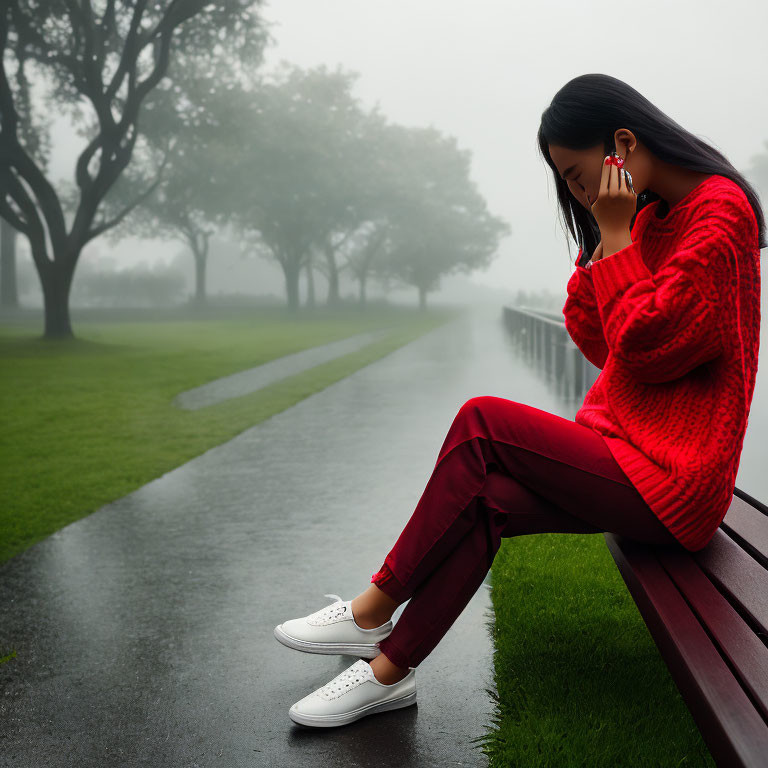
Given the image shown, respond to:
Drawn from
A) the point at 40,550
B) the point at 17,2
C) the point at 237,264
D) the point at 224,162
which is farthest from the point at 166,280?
the point at 40,550

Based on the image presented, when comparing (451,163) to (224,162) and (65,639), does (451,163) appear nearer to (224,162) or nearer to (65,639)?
(224,162)

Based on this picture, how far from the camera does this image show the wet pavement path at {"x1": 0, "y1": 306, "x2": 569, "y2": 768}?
7.88 feet

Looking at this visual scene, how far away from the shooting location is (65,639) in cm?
311

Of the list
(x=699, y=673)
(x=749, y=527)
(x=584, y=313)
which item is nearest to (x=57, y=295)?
(x=584, y=313)

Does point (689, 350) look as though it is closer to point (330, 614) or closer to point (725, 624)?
point (725, 624)

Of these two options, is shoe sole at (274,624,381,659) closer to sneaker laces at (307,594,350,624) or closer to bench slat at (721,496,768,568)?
sneaker laces at (307,594,350,624)

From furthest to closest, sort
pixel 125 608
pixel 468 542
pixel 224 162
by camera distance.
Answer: pixel 224 162, pixel 125 608, pixel 468 542

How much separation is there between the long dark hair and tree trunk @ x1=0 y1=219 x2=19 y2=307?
30245 mm

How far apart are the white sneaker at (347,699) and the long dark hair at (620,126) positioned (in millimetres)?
1622

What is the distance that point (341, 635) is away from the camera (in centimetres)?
260

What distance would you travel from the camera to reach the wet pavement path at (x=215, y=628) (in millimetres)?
2400

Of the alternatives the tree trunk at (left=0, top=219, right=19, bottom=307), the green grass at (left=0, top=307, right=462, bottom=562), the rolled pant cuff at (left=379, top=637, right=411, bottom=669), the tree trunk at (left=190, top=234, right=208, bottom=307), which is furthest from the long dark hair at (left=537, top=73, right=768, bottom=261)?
the tree trunk at (left=190, top=234, right=208, bottom=307)

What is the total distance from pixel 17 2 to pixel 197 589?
63.6 feet

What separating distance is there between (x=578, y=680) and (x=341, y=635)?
764mm
